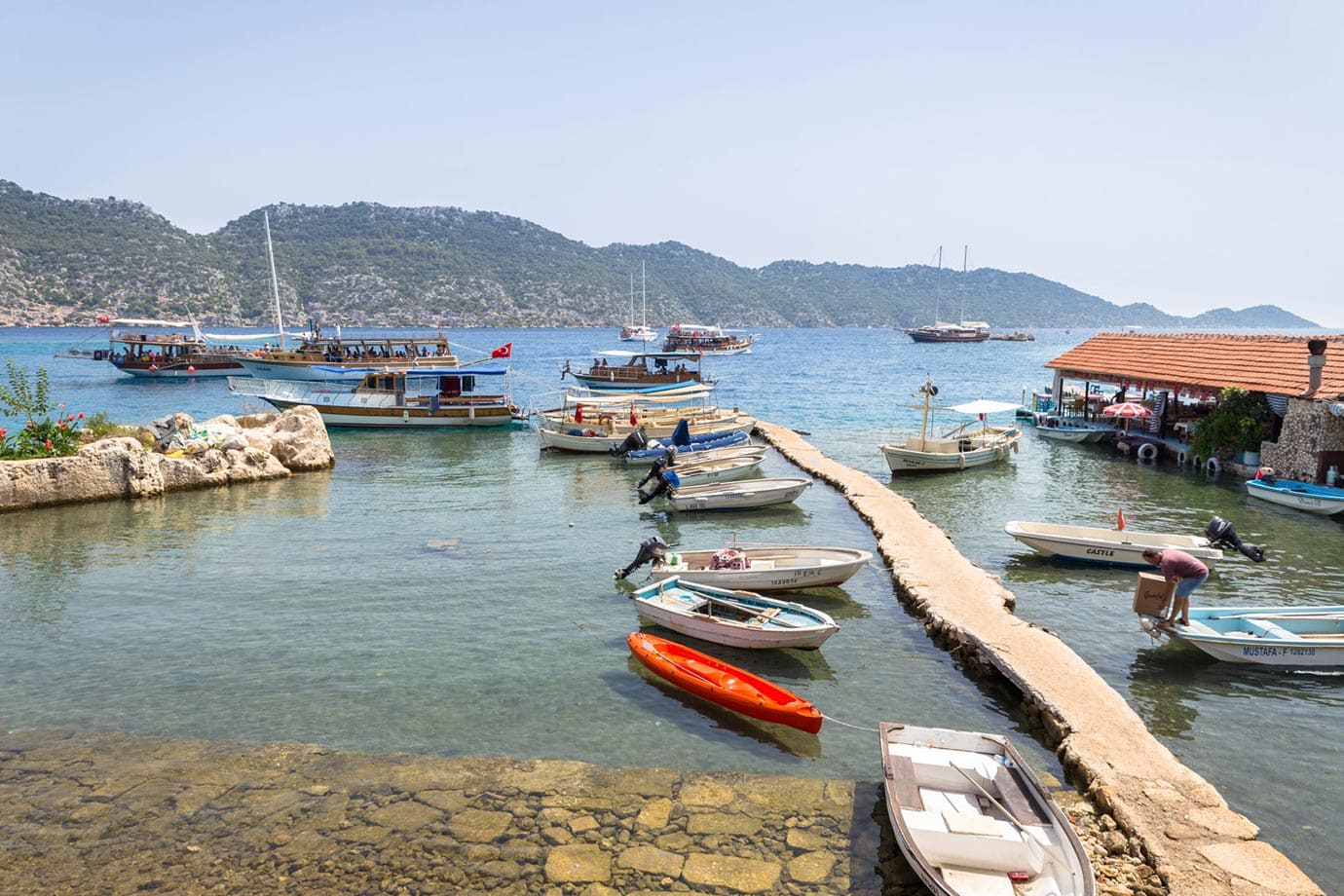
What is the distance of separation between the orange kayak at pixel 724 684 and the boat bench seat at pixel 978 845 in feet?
9.47

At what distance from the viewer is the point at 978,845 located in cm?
755

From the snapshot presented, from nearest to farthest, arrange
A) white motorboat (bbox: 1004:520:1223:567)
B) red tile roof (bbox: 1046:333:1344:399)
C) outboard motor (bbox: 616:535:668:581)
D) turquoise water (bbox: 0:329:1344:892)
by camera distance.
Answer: turquoise water (bbox: 0:329:1344:892), outboard motor (bbox: 616:535:668:581), white motorboat (bbox: 1004:520:1223:567), red tile roof (bbox: 1046:333:1344:399)

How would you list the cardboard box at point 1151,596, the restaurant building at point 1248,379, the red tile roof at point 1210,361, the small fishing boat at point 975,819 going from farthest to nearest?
Result: the red tile roof at point 1210,361
the restaurant building at point 1248,379
the cardboard box at point 1151,596
the small fishing boat at point 975,819

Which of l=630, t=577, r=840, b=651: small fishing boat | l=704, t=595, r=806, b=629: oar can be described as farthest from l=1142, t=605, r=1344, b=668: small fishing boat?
l=704, t=595, r=806, b=629: oar

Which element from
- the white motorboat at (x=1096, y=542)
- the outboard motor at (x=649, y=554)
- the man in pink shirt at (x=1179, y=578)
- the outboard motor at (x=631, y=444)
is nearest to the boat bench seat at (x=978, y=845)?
the man in pink shirt at (x=1179, y=578)

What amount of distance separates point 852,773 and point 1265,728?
602 centimetres

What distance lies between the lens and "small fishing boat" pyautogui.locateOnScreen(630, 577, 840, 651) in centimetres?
1327

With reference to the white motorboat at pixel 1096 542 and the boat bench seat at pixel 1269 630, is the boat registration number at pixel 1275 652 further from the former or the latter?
the white motorboat at pixel 1096 542

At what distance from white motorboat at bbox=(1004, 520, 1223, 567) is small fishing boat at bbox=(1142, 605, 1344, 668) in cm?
436

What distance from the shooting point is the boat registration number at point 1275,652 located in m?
Result: 12.6

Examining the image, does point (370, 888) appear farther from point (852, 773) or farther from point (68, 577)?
point (68, 577)

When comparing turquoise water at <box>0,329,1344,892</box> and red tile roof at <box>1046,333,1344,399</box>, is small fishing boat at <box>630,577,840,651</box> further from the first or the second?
red tile roof at <box>1046,333,1344,399</box>

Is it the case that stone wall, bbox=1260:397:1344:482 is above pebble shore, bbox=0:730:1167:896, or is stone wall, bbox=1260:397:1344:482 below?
above

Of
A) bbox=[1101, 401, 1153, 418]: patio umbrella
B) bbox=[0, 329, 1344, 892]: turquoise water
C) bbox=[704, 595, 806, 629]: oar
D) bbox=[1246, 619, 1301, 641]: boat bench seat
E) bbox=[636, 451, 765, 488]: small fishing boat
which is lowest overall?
bbox=[0, 329, 1344, 892]: turquoise water
